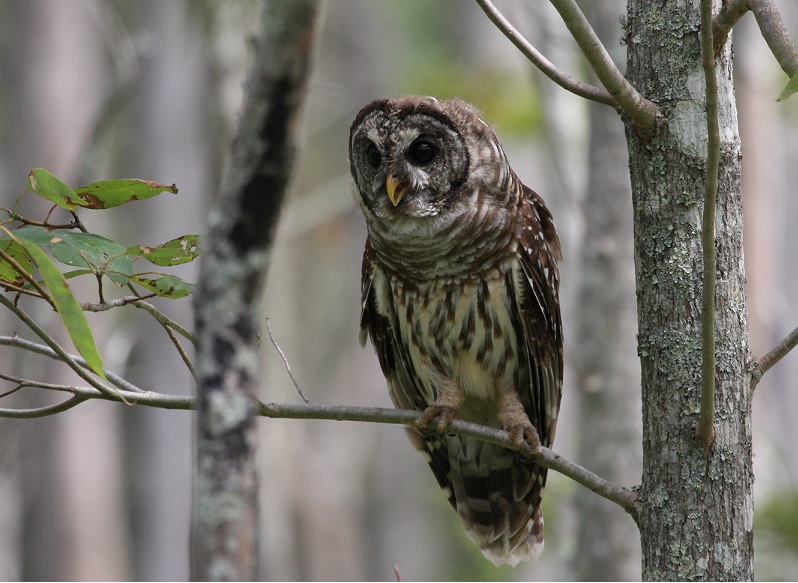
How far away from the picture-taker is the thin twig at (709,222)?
81.3 inches

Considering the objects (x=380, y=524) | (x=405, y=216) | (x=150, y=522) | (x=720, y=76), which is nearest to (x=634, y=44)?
(x=720, y=76)

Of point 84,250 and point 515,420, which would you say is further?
point 515,420

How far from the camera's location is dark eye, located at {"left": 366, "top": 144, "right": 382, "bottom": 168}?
3.67 m

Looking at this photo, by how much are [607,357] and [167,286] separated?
152 inches

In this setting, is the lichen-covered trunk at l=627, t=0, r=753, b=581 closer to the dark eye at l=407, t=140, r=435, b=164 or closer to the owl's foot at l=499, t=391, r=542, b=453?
the owl's foot at l=499, t=391, r=542, b=453

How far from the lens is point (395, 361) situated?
401 centimetres

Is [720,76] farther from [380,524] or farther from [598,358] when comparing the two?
[380,524]

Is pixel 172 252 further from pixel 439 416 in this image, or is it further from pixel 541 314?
pixel 541 314

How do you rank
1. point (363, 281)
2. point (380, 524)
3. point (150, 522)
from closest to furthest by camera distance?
point (363, 281) < point (150, 522) < point (380, 524)

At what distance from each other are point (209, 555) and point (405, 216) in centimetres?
228

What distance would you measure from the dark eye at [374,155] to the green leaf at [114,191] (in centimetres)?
145

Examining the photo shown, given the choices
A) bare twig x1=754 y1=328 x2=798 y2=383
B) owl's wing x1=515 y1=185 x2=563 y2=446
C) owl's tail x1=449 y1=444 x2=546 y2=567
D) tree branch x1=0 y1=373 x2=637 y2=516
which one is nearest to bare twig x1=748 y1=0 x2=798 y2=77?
bare twig x1=754 y1=328 x2=798 y2=383

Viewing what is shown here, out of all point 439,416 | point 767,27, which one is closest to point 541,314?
point 439,416

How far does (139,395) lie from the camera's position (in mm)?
2338
